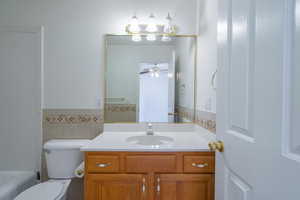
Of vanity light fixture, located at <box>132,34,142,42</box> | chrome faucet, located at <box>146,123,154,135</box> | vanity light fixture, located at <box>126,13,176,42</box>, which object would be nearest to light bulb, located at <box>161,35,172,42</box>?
vanity light fixture, located at <box>126,13,176,42</box>

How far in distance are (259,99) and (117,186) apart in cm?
117

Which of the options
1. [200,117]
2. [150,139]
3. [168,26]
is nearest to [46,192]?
[150,139]

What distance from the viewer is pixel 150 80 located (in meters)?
2.06

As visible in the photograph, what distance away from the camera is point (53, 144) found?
6.10 ft

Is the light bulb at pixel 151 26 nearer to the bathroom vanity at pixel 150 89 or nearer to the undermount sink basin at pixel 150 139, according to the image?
the bathroom vanity at pixel 150 89

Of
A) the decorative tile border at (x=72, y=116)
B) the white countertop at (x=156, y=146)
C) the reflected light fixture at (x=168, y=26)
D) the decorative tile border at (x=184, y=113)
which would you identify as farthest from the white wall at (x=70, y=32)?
the decorative tile border at (x=184, y=113)

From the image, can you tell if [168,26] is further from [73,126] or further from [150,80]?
[73,126]

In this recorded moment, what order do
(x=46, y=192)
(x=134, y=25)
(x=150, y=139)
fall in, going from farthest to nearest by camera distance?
(x=134, y=25) < (x=150, y=139) < (x=46, y=192)

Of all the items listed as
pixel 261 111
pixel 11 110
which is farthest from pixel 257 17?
pixel 11 110

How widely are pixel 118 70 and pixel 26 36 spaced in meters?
1.00

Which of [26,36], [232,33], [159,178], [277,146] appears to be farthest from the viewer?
[26,36]

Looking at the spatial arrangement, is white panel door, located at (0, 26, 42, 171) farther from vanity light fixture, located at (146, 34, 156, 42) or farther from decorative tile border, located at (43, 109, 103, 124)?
vanity light fixture, located at (146, 34, 156, 42)

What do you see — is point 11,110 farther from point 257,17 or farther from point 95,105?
point 257,17

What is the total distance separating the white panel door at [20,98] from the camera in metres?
2.01
